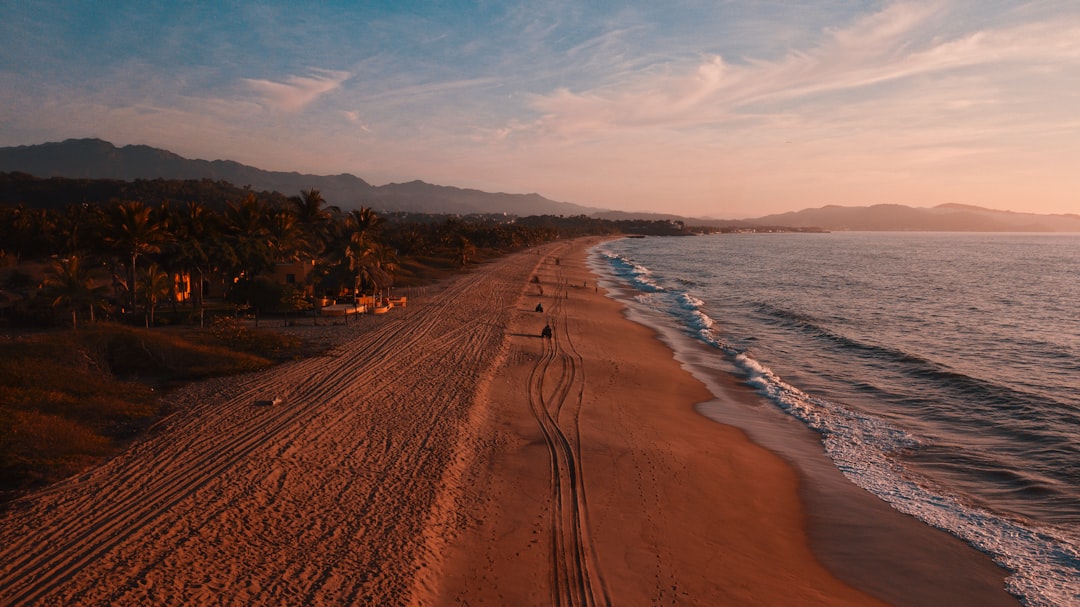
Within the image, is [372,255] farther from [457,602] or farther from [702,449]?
[457,602]

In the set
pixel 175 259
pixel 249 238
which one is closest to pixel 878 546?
pixel 175 259

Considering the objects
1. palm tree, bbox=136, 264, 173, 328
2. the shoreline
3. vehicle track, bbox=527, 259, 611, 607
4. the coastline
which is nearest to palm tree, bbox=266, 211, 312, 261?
palm tree, bbox=136, 264, 173, 328

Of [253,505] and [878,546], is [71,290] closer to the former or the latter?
[253,505]

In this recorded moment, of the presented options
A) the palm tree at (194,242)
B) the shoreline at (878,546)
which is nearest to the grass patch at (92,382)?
the palm tree at (194,242)

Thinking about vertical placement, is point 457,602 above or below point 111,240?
below

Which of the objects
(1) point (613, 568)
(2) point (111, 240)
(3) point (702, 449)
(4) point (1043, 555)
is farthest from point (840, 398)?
(2) point (111, 240)

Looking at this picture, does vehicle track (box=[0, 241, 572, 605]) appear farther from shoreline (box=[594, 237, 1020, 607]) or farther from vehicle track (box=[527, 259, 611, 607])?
shoreline (box=[594, 237, 1020, 607])
